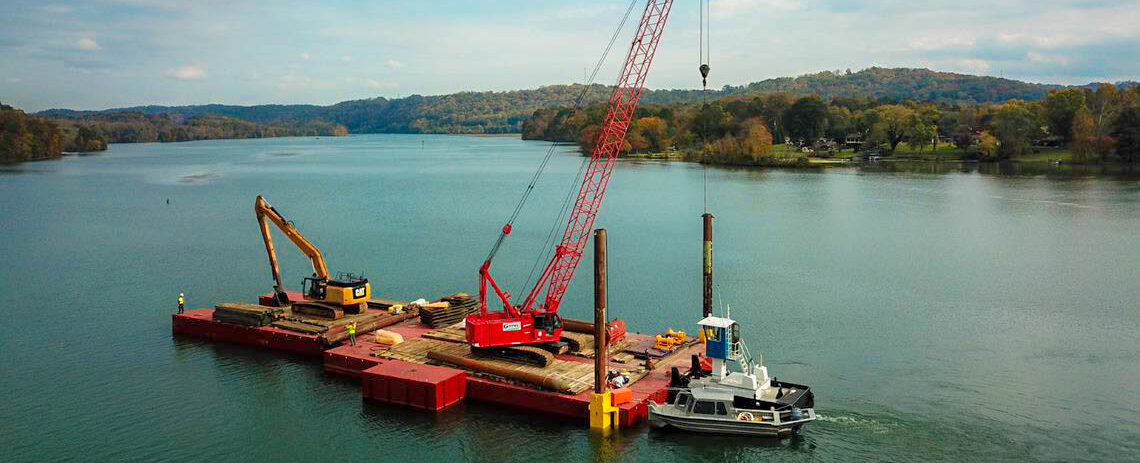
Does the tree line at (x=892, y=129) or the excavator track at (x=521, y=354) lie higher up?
the tree line at (x=892, y=129)

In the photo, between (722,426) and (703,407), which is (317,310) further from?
(722,426)

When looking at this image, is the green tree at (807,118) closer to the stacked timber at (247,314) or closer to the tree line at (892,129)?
the tree line at (892,129)

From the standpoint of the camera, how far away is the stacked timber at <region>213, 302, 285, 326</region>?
103 ft

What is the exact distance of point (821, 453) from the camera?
2159 centimetres

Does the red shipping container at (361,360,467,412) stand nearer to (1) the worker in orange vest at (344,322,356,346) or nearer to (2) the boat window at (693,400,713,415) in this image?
(1) the worker in orange vest at (344,322,356,346)

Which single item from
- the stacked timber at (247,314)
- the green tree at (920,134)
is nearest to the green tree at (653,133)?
the green tree at (920,134)

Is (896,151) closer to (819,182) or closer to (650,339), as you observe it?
(819,182)

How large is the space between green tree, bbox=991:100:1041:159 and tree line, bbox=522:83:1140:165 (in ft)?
0.40

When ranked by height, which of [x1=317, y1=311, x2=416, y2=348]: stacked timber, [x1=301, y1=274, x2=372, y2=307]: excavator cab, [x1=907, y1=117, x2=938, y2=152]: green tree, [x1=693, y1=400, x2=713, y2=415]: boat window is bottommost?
[x1=693, y1=400, x2=713, y2=415]: boat window

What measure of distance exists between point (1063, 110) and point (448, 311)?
361ft

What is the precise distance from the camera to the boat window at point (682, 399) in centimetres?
2277

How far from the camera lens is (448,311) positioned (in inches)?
1232

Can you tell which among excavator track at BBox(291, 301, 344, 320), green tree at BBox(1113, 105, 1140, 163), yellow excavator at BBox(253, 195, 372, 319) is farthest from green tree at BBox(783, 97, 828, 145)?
excavator track at BBox(291, 301, 344, 320)

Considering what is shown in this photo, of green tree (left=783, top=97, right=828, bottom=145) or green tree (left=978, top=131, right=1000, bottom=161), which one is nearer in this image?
green tree (left=978, top=131, right=1000, bottom=161)
